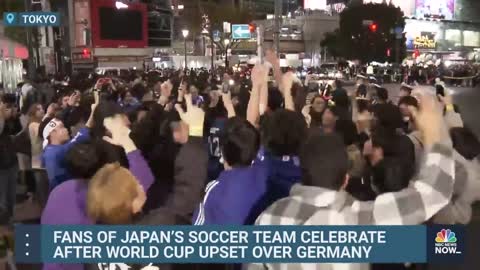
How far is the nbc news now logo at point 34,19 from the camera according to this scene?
11641 millimetres

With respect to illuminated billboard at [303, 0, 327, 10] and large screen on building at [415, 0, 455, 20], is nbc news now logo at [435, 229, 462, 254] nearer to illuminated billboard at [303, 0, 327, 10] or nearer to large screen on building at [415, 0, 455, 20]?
illuminated billboard at [303, 0, 327, 10]

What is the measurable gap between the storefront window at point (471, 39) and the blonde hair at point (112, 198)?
110 metres

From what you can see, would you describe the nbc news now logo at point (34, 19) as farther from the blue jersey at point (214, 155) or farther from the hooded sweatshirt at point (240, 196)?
the hooded sweatshirt at point (240, 196)

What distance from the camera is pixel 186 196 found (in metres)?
5.31

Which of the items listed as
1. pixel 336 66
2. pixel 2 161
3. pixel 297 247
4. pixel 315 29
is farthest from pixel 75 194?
pixel 315 29

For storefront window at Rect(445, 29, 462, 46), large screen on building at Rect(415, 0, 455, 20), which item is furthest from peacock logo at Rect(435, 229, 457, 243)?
storefront window at Rect(445, 29, 462, 46)

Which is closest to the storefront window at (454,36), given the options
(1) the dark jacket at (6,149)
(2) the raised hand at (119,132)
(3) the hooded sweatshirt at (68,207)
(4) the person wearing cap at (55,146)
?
(1) the dark jacket at (6,149)

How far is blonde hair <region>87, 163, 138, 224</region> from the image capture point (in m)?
3.44

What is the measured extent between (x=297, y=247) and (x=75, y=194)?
5.54 feet

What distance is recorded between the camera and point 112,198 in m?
3.44

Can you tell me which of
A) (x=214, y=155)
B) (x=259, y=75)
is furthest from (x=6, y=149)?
(x=259, y=75)

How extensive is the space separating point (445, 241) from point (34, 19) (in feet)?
31.2

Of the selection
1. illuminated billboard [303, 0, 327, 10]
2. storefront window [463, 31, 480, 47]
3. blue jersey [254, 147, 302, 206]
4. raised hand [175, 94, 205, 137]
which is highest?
illuminated billboard [303, 0, 327, 10]

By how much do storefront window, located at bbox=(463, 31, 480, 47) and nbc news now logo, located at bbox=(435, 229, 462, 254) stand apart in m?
108
